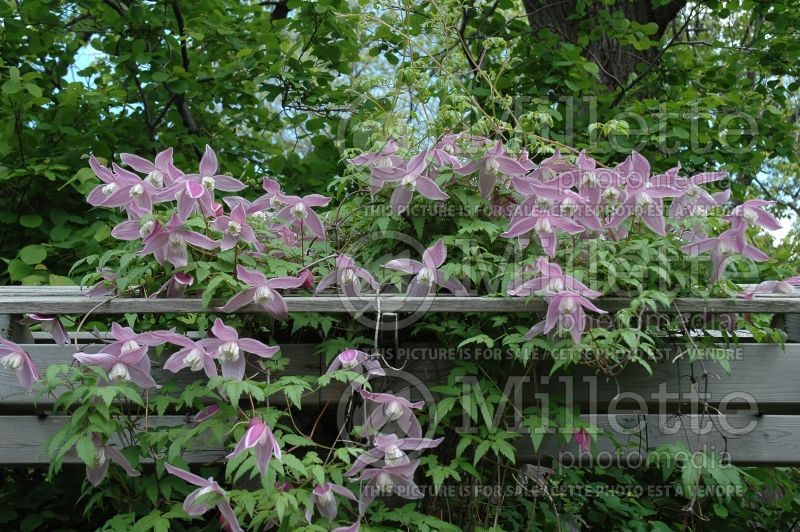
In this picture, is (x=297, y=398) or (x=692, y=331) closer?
(x=297, y=398)

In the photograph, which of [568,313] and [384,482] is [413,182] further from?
[384,482]

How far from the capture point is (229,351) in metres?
1.93

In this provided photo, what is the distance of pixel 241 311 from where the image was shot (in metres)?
2.07

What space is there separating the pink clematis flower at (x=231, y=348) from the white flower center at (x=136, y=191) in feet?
1.31

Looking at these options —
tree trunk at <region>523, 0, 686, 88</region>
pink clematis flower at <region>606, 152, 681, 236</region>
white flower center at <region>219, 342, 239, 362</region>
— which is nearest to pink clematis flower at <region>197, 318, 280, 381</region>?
white flower center at <region>219, 342, 239, 362</region>

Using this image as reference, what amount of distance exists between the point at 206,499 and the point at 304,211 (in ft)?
2.55

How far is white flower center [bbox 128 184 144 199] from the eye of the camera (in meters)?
2.06

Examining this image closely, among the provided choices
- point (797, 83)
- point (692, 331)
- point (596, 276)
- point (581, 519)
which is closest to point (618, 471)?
point (581, 519)

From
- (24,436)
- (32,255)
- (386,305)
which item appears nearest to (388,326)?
(386,305)

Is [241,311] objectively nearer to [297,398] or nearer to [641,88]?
[297,398]

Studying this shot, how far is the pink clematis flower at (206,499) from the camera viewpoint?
5.89ft

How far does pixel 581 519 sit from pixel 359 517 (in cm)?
121

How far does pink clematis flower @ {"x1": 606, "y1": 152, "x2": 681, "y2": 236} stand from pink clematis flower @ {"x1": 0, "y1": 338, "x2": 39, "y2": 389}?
1465 mm

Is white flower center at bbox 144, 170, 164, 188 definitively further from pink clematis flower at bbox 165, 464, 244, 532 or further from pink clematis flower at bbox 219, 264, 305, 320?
pink clematis flower at bbox 165, 464, 244, 532
